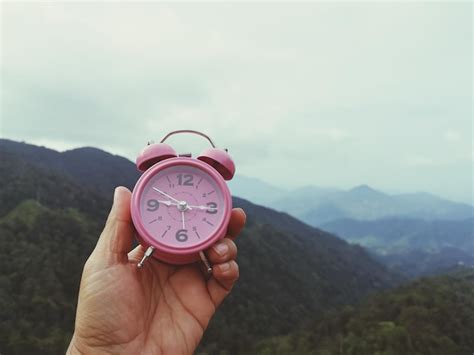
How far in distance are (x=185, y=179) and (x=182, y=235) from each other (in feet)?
1.16

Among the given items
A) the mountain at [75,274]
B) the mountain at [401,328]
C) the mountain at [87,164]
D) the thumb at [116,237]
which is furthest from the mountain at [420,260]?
the thumb at [116,237]

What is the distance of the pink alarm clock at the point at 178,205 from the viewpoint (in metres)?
2.52

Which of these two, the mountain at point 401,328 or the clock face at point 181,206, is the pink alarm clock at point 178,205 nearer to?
the clock face at point 181,206

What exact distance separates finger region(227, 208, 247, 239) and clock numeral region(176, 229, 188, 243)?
28 cm

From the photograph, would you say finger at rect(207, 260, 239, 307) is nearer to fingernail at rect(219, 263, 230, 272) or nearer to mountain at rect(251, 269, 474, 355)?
fingernail at rect(219, 263, 230, 272)

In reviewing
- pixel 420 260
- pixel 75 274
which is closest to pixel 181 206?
pixel 75 274

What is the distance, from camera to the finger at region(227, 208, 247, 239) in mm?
2619

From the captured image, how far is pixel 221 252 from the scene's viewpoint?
2.45m

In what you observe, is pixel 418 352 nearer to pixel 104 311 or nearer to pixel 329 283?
pixel 104 311

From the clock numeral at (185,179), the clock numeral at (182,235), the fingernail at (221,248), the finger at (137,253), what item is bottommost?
the finger at (137,253)

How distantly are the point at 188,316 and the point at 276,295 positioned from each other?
6747 centimetres

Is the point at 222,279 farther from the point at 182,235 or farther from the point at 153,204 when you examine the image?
the point at 153,204

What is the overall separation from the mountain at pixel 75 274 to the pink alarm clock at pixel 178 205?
34.6 metres

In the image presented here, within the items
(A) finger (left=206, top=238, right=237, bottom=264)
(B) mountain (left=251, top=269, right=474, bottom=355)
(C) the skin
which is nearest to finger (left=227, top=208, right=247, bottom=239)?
(C) the skin
